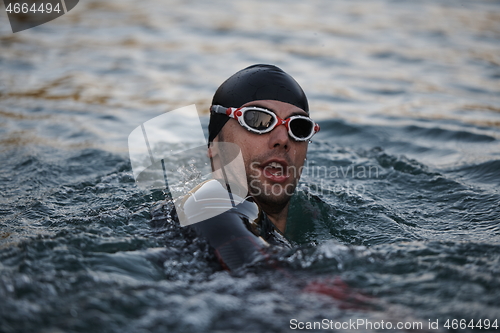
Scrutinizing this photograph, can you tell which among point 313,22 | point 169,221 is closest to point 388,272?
point 169,221

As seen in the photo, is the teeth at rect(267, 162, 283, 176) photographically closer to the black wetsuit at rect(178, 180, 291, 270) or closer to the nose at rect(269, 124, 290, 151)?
the nose at rect(269, 124, 290, 151)

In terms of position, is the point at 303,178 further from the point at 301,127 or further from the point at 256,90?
the point at 256,90

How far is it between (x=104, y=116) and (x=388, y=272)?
6331 millimetres

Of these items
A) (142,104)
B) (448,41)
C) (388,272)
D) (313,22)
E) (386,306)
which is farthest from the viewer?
(313,22)

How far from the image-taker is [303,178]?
19.6 feet

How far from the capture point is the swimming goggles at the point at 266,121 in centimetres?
373

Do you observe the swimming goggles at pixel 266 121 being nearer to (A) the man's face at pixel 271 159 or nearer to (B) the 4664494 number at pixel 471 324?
(A) the man's face at pixel 271 159

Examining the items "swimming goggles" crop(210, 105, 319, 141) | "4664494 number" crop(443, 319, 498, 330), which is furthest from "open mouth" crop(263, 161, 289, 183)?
"4664494 number" crop(443, 319, 498, 330)

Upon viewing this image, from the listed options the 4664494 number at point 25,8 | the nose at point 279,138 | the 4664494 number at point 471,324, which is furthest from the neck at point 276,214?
the 4664494 number at point 25,8

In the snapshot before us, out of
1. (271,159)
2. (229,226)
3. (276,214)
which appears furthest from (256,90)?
(229,226)

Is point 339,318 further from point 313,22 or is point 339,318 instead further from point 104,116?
point 313,22

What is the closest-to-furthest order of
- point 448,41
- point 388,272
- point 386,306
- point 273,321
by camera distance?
point 273,321
point 386,306
point 388,272
point 448,41

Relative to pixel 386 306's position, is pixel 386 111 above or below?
below

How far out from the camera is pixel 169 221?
11.6 feet
